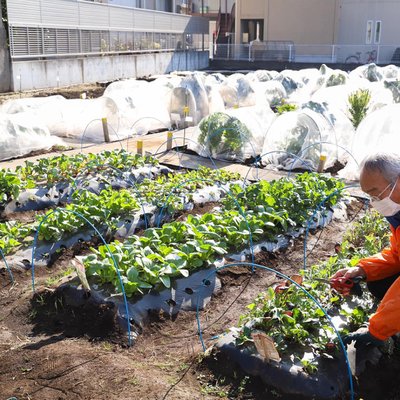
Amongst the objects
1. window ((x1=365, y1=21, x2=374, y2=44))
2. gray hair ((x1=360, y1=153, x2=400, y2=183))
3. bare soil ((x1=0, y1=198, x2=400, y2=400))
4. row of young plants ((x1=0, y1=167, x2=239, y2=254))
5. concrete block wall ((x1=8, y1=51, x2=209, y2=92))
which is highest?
window ((x1=365, y1=21, x2=374, y2=44))

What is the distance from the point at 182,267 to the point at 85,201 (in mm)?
2190

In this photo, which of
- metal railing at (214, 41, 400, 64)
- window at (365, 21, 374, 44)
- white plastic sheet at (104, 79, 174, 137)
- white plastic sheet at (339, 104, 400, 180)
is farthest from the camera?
window at (365, 21, 374, 44)

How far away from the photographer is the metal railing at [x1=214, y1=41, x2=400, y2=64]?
32375mm

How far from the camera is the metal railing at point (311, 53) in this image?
32.4 metres

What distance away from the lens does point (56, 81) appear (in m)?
21.8

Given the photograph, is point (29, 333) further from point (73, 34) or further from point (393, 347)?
point (73, 34)

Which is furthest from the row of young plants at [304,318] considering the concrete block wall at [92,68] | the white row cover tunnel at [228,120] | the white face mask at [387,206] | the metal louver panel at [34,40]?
the metal louver panel at [34,40]

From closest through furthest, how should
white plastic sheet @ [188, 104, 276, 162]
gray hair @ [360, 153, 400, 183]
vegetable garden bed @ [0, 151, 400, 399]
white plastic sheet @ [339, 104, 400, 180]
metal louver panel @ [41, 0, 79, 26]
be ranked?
gray hair @ [360, 153, 400, 183] → vegetable garden bed @ [0, 151, 400, 399] → white plastic sheet @ [339, 104, 400, 180] → white plastic sheet @ [188, 104, 276, 162] → metal louver panel @ [41, 0, 79, 26]

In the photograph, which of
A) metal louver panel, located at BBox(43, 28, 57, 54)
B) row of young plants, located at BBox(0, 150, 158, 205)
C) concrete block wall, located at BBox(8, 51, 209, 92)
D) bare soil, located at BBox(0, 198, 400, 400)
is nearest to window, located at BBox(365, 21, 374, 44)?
concrete block wall, located at BBox(8, 51, 209, 92)

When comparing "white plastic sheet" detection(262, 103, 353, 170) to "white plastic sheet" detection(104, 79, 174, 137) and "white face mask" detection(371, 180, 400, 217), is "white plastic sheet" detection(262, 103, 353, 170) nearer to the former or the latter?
"white plastic sheet" detection(104, 79, 174, 137)

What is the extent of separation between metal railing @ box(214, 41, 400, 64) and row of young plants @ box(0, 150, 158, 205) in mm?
25942

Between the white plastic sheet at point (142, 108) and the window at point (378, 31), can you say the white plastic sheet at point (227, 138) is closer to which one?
the white plastic sheet at point (142, 108)

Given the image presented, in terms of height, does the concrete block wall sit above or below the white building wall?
below

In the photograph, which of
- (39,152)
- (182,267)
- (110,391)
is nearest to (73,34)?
(39,152)
